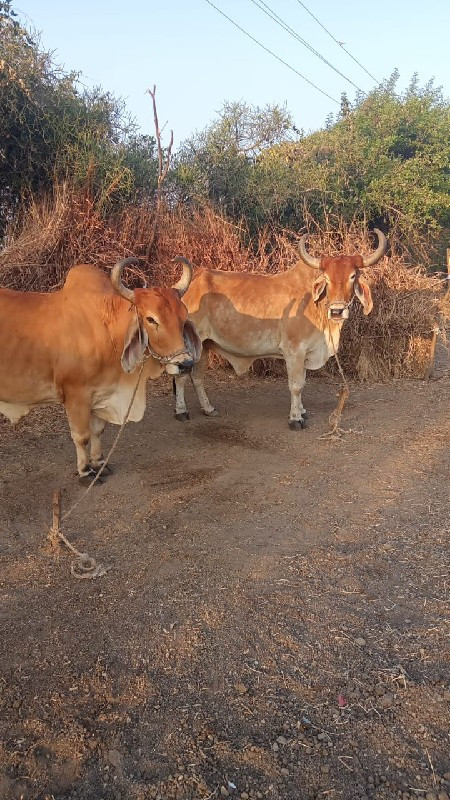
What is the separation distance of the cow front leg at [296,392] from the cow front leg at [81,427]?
224 centimetres

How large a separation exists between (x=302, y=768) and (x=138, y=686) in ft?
2.53

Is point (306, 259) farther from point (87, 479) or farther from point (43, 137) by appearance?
Answer: point (43, 137)

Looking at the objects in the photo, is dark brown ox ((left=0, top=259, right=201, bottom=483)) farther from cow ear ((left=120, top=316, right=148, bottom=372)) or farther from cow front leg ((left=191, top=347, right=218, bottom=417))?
cow front leg ((left=191, top=347, right=218, bottom=417))

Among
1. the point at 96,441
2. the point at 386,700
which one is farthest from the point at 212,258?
the point at 386,700

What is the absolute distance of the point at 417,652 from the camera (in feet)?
9.00

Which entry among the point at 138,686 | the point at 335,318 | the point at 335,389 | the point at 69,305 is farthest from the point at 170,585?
A: the point at 335,389

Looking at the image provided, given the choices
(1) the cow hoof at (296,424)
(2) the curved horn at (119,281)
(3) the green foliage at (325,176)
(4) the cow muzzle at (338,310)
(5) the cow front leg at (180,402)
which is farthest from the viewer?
(3) the green foliage at (325,176)

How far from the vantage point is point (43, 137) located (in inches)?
326

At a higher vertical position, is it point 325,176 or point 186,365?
point 325,176

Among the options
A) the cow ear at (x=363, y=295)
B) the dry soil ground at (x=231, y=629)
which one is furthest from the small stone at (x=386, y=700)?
the cow ear at (x=363, y=295)

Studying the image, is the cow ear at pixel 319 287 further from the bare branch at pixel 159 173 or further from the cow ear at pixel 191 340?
the bare branch at pixel 159 173

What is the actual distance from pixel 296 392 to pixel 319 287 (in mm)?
1082

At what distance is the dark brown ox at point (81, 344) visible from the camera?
13.7 ft

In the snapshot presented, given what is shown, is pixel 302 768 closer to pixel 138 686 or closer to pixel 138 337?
pixel 138 686
